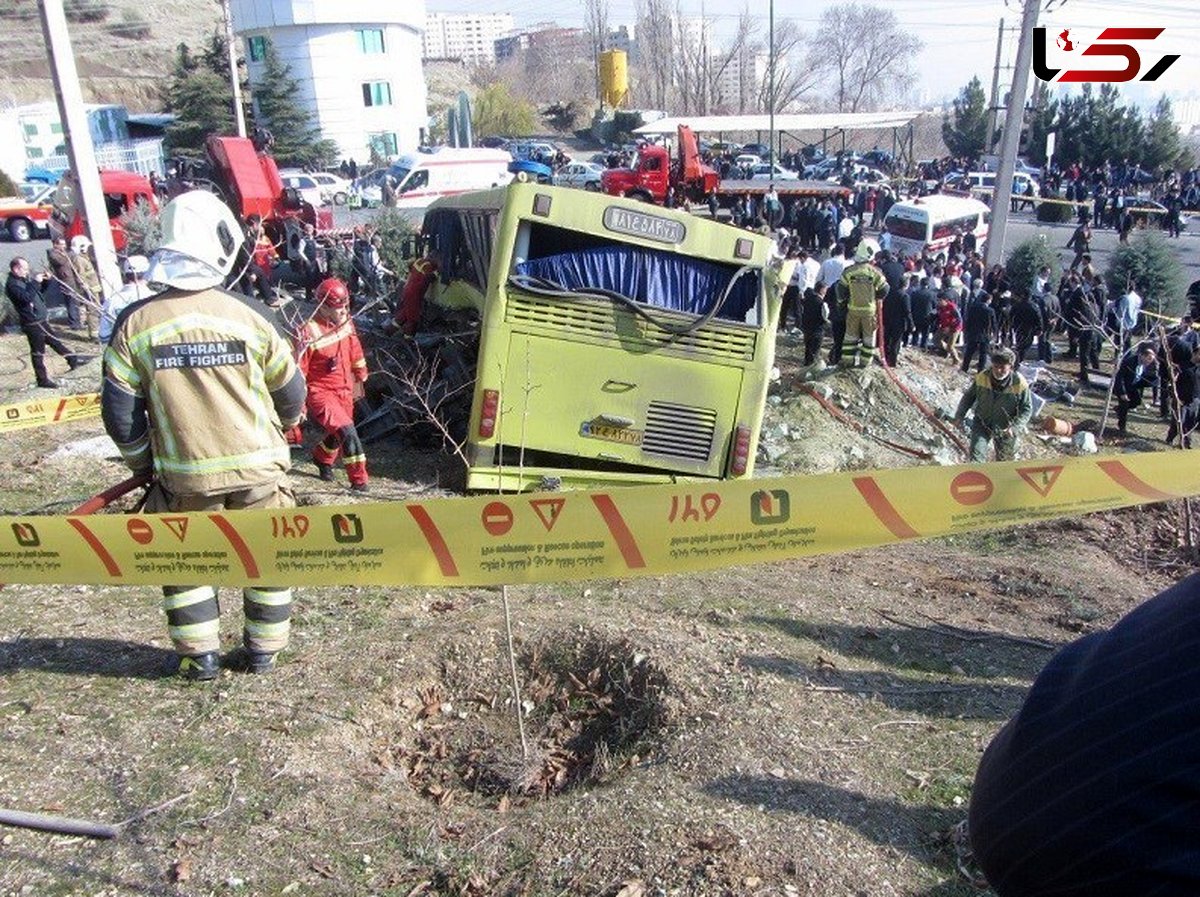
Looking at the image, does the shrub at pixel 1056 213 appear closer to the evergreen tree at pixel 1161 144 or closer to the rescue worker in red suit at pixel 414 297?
the evergreen tree at pixel 1161 144

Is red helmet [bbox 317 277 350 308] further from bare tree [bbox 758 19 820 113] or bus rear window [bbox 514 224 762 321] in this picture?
bare tree [bbox 758 19 820 113]

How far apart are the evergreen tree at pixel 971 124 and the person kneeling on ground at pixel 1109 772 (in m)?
55.5

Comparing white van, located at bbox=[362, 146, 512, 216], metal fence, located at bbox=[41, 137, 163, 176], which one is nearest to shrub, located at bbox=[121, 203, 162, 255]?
white van, located at bbox=[362, 146, 512, 216]

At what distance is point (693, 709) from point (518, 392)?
400cm

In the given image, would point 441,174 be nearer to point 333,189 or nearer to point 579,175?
point 333,189

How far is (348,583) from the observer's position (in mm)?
3867

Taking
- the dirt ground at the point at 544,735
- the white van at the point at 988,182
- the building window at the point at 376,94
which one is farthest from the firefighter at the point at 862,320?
the building window at the point at 376,94

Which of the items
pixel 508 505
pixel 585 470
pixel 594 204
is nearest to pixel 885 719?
pixel 508 505

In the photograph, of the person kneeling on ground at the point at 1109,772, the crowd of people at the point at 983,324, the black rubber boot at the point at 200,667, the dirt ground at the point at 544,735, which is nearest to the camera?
the person kneeling on ground at the point at 1109,772

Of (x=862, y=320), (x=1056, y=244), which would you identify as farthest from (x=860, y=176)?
(x=862, y=320)

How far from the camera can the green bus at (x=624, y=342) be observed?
7.61 m

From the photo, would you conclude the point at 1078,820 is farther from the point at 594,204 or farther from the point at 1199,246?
the point at 1199,246

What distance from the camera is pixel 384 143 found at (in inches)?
2103

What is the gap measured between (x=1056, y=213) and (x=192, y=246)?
37867 mm
